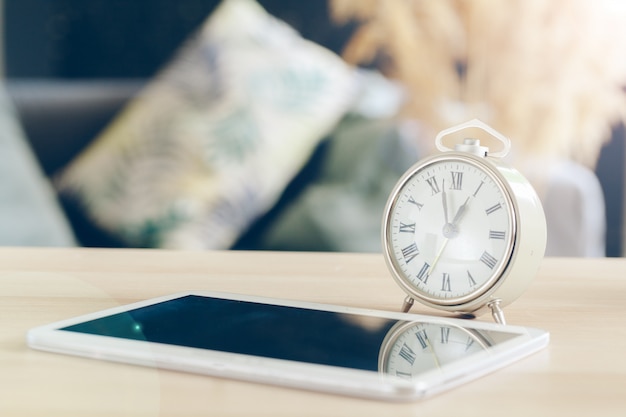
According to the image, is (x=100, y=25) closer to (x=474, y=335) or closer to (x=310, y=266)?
(x=310, y=266)

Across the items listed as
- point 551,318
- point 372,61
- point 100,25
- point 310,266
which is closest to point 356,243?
point 372,61

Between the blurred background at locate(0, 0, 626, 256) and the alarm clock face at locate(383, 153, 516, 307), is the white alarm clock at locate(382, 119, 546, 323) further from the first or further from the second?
the blurred background at locate(0, 0, 626, 256)

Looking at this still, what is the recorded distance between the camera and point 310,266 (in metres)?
1.07

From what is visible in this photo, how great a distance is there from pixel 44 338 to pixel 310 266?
527 mm

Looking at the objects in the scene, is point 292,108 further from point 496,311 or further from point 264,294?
point 496,311

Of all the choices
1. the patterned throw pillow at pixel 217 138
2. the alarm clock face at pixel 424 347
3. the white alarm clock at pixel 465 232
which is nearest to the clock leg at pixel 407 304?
the white alarm clock at pixel 465 232

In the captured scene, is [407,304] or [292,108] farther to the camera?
[292,108]

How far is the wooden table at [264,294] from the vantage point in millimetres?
461

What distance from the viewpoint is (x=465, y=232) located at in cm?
74

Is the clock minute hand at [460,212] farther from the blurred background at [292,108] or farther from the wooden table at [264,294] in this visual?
the blurred background at [292,108]

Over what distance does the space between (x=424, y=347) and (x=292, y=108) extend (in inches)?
68.6

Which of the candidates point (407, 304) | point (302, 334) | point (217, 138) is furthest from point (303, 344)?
point (217, 138)

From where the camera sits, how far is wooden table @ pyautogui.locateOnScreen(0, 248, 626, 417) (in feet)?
1.51

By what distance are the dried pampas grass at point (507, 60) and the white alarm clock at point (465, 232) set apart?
166cm
